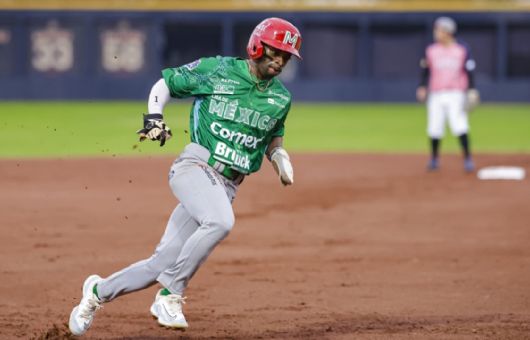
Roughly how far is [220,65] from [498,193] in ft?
26.4

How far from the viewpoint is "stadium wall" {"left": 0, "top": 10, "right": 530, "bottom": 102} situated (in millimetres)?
29031

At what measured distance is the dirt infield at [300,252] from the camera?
7.01 m

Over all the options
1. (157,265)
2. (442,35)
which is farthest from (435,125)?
(157,265)

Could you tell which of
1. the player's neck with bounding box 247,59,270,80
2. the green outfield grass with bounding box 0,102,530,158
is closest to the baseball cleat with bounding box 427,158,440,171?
the green outfield grass with bounding box 0,102,530,158

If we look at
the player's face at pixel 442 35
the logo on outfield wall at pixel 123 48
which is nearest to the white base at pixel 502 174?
the player's face at pixel 442 35

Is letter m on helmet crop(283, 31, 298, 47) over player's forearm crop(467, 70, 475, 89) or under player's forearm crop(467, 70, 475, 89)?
over

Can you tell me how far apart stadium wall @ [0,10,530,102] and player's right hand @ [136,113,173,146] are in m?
23.4

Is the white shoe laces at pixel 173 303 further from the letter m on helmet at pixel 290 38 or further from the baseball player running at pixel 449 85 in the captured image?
the baseball player running at pixel 449 85

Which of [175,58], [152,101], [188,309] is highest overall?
[152,101]

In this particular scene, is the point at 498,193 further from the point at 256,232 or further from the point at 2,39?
the point at 2,39

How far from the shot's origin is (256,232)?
1095 cm

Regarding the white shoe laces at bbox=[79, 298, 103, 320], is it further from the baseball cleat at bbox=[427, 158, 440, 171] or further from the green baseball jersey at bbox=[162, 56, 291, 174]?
the baseball cleat at bbox=[427, 158, 440, 171]

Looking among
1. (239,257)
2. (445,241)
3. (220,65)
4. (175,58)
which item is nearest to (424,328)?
(220,65)

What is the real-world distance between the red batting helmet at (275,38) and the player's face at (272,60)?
0.04m
